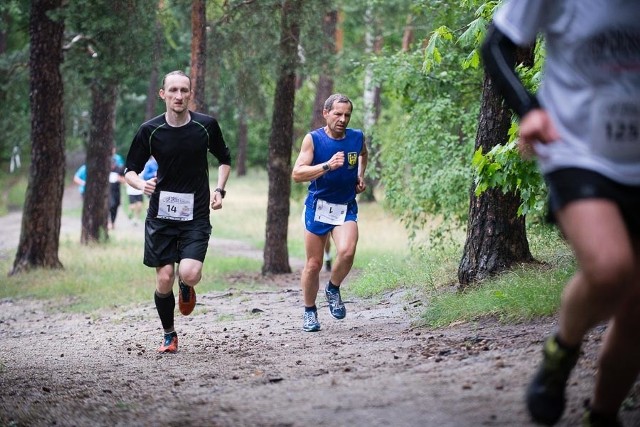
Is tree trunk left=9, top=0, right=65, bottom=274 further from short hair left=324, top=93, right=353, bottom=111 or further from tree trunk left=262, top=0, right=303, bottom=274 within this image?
short hair left=324, top=93, right=353, bottom=111

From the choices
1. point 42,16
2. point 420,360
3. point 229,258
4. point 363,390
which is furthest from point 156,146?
point 229,258

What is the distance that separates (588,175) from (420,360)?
3.18 metres

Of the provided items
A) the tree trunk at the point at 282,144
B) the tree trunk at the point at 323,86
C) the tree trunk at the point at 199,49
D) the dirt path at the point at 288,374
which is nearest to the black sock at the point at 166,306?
the dirt path at the point at 288,374

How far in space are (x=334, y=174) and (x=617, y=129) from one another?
5972 mm

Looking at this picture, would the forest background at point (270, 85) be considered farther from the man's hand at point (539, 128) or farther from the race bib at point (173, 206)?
the man's hand at point (539, 128)

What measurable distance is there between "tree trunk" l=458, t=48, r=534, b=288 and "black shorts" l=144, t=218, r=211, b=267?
3232 mm

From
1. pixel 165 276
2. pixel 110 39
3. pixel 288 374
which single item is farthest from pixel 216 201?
pixel 110 39

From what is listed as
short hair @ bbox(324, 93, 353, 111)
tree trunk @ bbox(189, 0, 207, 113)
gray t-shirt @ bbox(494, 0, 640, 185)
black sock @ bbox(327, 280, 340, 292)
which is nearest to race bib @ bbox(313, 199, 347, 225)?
black sock @ bbox(327, 280, 340, 292)

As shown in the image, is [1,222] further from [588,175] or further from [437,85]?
[588,175]

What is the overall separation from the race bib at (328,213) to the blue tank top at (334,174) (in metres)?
0.05

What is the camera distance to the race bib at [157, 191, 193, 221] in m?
8.83

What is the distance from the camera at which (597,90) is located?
3.96m

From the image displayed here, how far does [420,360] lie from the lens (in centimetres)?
684

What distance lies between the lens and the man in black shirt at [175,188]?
28.9ft
